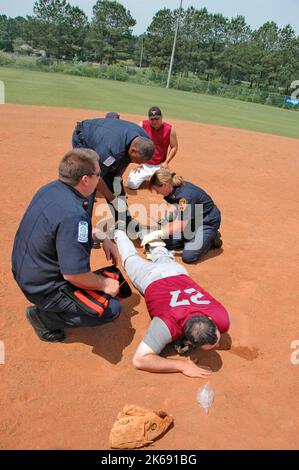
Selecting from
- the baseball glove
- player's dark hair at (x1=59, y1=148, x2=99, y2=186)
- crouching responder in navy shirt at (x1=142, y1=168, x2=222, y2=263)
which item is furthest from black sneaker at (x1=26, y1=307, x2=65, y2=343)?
crouching responder in navy shirt at (x1=142, y1=168, x2=222, y2=263)

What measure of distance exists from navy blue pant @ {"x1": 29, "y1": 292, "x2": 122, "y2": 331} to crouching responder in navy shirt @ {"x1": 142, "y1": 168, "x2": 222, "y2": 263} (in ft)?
5.91

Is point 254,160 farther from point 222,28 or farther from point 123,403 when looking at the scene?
Answer: point 222,28

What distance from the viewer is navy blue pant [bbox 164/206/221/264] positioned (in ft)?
16.8

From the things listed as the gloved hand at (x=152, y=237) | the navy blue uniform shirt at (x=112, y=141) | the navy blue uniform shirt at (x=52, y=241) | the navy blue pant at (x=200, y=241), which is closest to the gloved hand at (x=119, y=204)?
the navy blue uniform shirt at (x=112, y=141)

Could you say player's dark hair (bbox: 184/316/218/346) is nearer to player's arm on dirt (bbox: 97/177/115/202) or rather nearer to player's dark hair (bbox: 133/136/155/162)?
player's dark hair (bbox: 133/136/155/162)

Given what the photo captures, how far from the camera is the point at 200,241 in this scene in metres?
5.21

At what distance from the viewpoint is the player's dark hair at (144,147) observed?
189 inches

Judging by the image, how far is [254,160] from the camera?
434 inches

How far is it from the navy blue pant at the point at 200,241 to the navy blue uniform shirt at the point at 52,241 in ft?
7.59

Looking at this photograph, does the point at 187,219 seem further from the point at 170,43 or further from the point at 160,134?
the point at 170,43

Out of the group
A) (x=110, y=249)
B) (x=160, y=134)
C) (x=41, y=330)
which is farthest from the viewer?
(x=160, y=134)

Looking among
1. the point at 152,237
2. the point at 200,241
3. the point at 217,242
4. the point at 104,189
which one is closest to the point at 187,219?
the point at 200,241

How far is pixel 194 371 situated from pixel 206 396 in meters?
0.25

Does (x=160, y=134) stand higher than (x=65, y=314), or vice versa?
(x=160, y=134)
